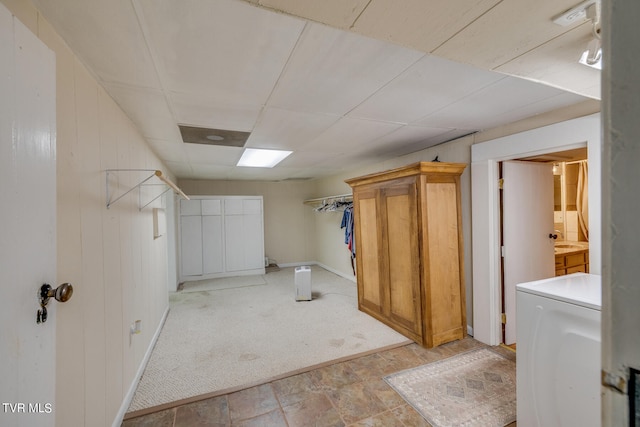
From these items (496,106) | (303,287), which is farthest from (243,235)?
(496,106)

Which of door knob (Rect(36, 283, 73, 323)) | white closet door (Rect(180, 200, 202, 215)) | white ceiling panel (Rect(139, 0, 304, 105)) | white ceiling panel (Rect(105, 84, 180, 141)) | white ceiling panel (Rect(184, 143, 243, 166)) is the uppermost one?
white ceiling panel (Rect(139, 0, 304, 105))

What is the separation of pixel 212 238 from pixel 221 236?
0.59 ft

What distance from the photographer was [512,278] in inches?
103

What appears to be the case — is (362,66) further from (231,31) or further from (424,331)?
(424,331)

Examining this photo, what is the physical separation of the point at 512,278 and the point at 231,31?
3078 millimetres

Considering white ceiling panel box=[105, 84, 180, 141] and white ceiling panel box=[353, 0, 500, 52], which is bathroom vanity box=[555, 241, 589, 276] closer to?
white ceiling panel box=[353, 0, 500, 52]

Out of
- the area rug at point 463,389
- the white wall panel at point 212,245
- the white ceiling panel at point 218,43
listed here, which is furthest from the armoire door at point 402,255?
the white wall panel at point 212,245

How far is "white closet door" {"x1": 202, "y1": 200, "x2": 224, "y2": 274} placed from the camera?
546cm

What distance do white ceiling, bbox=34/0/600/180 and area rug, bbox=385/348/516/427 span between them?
207 cm

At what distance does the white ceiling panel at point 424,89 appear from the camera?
1.48 metres

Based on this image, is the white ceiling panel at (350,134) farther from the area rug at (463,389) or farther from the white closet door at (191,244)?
the white closet door at (191,244)

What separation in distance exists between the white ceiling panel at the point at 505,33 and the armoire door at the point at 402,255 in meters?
1.60

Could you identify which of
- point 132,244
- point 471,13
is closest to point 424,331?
point 471,13

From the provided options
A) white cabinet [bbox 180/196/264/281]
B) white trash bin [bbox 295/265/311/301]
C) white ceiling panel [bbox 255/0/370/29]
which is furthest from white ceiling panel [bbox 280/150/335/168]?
white ceiling panel [bbox 255/0/370/29]
